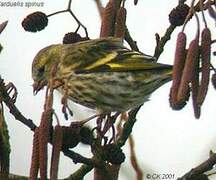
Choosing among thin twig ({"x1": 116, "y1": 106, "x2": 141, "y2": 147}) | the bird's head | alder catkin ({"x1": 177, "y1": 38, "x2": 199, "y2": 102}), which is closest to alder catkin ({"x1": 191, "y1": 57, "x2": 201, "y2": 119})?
alder catkin ({"x1": 177, "y1": 38, "x2": 199, "y2": 102})

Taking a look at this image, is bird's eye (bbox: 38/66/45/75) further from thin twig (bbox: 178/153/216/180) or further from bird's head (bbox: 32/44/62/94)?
thin twig (bbox: 178/153/216/180)

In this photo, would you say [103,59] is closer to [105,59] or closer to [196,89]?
[105,59]

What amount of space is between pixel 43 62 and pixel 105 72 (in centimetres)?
9

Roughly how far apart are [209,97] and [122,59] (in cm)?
26

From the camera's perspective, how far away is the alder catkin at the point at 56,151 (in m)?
0.46

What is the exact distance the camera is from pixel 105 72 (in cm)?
84

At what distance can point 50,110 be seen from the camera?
0.47 m

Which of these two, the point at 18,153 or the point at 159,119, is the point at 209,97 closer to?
the point at 159,119

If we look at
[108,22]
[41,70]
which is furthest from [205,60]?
[41,70]

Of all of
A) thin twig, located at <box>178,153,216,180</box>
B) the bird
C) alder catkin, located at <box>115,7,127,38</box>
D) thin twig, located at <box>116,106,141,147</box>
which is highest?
alder catkin, located at <box>115,7,127,38</box>

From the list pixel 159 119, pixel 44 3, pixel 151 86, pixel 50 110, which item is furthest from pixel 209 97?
pixel 50 110

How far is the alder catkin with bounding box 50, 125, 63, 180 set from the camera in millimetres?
457

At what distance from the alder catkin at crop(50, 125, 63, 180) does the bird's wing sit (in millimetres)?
337

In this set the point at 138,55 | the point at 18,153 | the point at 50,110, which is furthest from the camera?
the point at 18,153
